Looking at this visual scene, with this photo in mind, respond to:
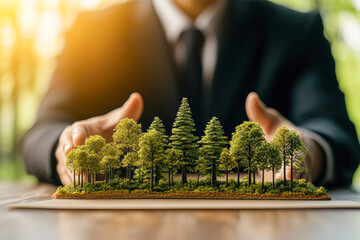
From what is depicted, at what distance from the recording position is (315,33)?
2148mm

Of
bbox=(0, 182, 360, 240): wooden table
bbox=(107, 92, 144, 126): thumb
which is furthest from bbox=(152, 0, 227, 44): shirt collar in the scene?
bbox=(0, 182, 360, 240): wooden table

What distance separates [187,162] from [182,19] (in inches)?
33.0

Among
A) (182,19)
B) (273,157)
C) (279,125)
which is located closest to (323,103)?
(279,125)

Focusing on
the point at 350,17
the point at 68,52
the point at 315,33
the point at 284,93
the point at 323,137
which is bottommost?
the point at 323,137

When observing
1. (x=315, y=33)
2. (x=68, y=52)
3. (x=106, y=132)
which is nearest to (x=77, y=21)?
(x=68, y=52)

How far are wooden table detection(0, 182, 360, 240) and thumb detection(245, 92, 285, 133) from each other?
1.69ft

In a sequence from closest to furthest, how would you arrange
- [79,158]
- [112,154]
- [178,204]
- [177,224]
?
1. [177,224]
2. [178,204]
3. [79,158]
4. [112,154]

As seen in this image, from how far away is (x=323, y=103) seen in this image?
1.92 m

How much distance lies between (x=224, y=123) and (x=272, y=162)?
52 centimetres

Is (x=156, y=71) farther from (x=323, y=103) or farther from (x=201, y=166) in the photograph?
(x=323, y=103)

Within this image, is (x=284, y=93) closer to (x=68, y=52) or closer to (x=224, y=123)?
(x=224, y=123)

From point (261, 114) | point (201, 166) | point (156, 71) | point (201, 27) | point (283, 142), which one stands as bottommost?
point (201, 166)

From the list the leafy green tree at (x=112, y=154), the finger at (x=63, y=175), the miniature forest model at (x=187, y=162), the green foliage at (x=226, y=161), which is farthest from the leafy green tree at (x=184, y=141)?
the finger at (x=63, y=175)

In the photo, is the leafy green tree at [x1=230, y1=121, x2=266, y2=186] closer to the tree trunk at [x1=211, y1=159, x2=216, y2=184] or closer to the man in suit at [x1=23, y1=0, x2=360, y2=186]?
the tree trunk at [x1=211, y1=159, x2=216, y2=184]
